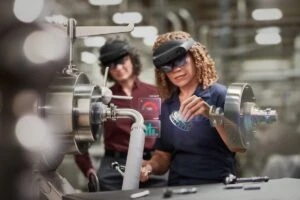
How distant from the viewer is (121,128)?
39.6 inches

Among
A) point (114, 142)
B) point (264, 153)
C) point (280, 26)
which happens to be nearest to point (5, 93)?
point (114, 142)

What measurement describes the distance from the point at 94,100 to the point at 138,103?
5.9 inches

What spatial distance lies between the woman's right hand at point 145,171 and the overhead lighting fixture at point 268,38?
2.18m

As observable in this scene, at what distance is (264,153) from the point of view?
2.84m

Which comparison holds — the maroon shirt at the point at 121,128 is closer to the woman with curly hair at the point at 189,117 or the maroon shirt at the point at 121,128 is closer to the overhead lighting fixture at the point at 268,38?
the woman with curly hair at the point at 189,117

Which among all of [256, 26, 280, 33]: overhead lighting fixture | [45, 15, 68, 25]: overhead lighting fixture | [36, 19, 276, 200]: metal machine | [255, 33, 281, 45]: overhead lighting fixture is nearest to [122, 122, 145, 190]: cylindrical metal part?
[36, 19, 276, 200]: metal machine

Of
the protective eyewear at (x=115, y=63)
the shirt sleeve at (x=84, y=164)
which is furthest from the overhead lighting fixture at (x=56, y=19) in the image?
the shirt sleeve at (x=84, y=164)

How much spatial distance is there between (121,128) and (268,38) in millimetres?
2452

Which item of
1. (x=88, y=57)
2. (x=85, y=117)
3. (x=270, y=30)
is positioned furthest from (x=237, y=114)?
(x=270, y=30)

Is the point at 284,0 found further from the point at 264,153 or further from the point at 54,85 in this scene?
the point at 54,85

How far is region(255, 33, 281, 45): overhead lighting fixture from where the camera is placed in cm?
296

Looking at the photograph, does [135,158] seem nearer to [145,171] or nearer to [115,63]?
[145,171]

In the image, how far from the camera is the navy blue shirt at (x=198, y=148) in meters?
0.87

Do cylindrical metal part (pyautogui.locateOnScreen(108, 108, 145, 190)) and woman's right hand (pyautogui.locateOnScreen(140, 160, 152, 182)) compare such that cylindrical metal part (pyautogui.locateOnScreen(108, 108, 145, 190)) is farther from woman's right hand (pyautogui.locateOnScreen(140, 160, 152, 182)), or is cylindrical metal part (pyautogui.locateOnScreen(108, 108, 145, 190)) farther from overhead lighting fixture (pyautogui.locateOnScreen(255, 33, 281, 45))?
overhead lighting fixture (pyautogui.locateOnScreen(255, 33, 281, 45))
